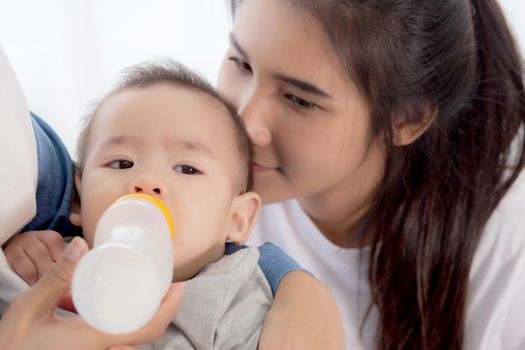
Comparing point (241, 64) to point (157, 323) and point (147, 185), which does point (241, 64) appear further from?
point (157, 323)

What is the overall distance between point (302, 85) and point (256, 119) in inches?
4.0

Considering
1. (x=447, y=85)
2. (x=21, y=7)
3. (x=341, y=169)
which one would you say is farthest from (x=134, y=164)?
(x=21, y=7)

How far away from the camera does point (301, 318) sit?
0.97 m

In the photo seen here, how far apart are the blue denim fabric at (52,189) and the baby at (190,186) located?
0.07ft

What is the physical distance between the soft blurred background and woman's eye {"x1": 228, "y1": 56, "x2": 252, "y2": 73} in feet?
1.66

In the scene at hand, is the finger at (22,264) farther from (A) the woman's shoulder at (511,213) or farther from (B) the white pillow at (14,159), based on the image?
(A) the woman's shoulder at (511,213)

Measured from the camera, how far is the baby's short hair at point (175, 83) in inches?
40.8

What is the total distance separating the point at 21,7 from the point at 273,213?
0.84m

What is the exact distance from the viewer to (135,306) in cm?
62

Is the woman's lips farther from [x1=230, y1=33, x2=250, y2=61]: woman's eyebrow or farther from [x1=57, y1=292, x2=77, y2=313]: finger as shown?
[x1=57, y1=292, x2=77, y2=313]: finger

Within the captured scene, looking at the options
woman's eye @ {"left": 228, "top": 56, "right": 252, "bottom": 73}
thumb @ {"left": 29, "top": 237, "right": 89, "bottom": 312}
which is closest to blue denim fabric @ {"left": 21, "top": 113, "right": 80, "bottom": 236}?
thumb @ {"left": 29, "top": 237, "right": 89, "bottom": 312}

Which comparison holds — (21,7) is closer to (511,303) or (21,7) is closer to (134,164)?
(134,164)

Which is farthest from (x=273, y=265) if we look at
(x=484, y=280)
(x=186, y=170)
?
(x=484, y=280)

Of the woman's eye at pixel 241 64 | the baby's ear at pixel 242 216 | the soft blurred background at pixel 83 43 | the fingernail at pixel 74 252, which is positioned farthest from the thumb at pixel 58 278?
the soft blurred background at pixel 83 43
